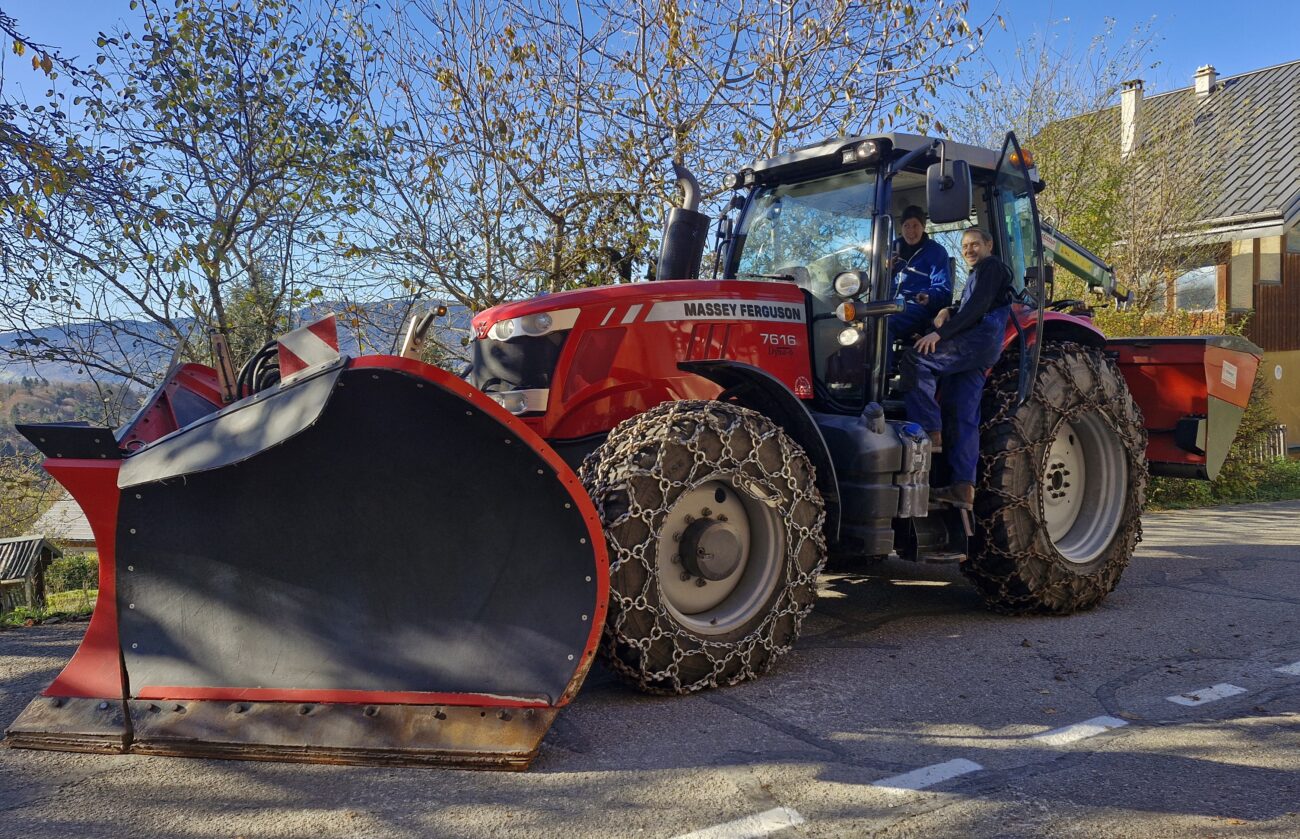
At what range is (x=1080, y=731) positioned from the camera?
3756 mm

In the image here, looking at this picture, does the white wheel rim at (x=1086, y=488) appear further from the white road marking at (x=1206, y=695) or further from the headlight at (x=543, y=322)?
the headlight at (x=543, y=322)

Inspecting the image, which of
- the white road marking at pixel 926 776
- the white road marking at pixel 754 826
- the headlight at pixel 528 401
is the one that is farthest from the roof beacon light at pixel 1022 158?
the white road marking at pixel 754 826

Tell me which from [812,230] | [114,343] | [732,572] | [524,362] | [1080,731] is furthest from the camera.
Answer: [114,343]

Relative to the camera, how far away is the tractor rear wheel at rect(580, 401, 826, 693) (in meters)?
3.91

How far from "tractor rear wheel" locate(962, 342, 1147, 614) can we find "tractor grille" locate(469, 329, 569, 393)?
2.42 metres

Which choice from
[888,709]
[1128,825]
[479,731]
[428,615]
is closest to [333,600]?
[428,615]

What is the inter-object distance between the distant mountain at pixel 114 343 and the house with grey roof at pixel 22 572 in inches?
93.0

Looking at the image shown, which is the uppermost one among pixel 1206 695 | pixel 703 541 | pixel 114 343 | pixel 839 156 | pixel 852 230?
pixel 839 156

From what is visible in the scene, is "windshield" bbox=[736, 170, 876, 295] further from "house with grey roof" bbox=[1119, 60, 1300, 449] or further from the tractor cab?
"house with grey roof" bbox=[1119, 60, 1300, 449]

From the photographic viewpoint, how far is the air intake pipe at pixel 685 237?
5.36 metres

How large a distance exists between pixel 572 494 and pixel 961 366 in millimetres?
2597

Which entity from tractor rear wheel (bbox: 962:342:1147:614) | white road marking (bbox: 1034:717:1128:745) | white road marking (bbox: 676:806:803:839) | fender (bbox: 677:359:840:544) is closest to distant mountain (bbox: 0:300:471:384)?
fender (bbox: 677:359:840:544)

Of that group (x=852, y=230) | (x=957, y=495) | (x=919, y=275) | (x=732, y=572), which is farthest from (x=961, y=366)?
(x=732, y=572)

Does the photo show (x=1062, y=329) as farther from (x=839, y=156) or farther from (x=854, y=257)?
(x=839, y=156)
